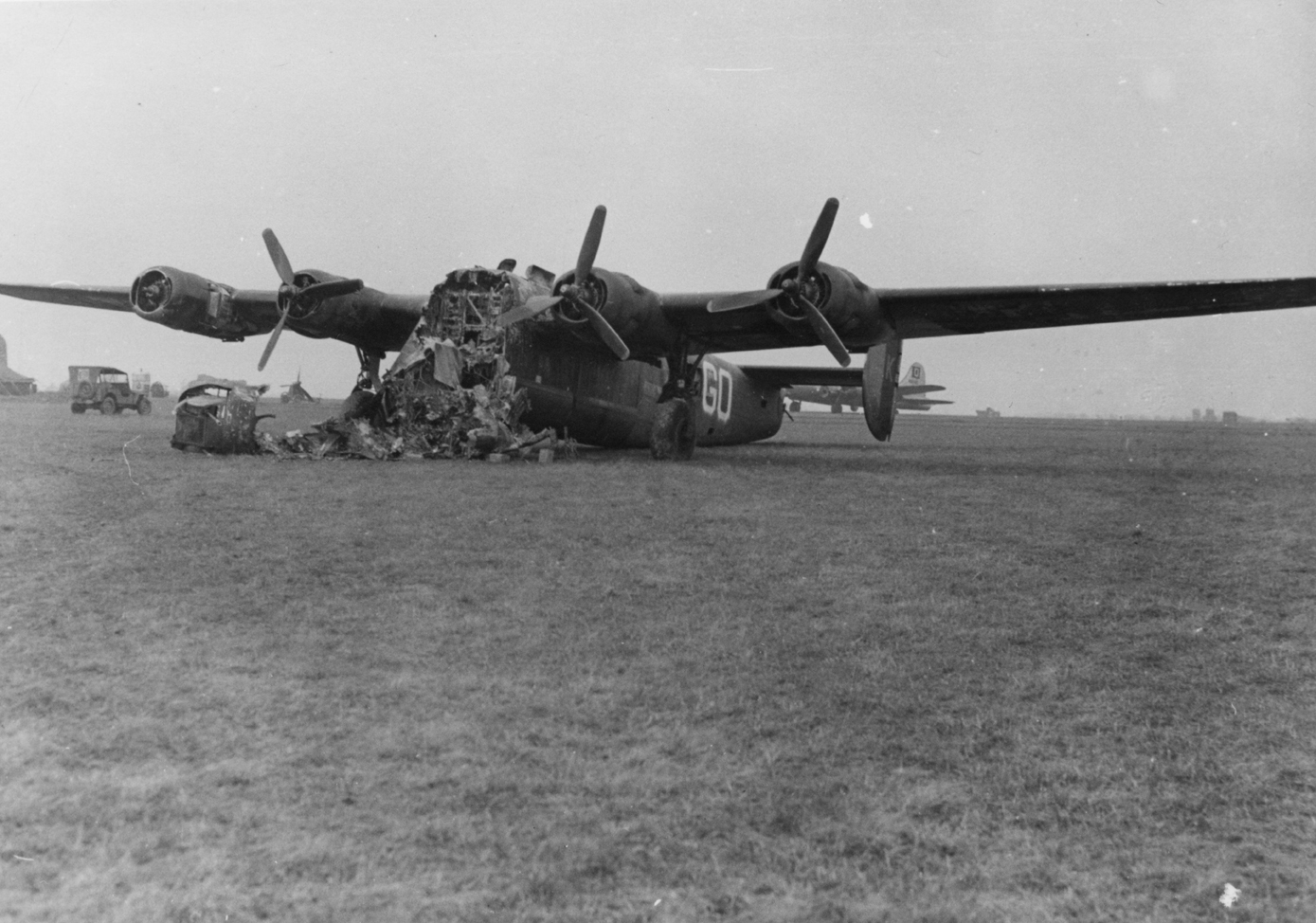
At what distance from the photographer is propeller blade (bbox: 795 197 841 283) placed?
1304 centimetres

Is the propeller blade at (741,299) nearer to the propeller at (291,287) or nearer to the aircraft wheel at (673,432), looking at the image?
the aircraft wheel at (673,432)

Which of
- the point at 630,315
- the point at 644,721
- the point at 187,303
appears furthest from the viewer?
the point at 187,303

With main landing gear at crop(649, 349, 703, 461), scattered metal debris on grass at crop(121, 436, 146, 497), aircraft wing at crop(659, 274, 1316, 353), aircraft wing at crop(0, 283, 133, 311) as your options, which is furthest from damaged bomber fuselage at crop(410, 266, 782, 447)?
aircraft wing at crop(0, 283, 133, 311)

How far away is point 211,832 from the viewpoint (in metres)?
2.88

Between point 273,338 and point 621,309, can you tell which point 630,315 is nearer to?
point 621,309

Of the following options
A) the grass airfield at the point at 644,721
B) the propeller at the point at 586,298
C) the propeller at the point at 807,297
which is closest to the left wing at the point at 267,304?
the propeller at the point at 586,298

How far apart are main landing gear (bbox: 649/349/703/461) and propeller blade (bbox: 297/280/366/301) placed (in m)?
5.58

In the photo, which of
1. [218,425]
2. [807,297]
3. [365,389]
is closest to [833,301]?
[807,297]

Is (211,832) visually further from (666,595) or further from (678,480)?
(678,480)

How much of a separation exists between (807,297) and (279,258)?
8974 millimetres

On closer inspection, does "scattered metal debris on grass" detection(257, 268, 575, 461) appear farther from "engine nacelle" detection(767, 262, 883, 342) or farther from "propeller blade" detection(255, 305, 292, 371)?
"engine nacelle" detection(767, 262, 883, 342)

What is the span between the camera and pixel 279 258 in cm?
1574

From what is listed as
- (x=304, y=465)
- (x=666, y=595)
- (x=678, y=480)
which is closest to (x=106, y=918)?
(x=666, y=595)

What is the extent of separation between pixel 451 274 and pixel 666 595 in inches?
440
